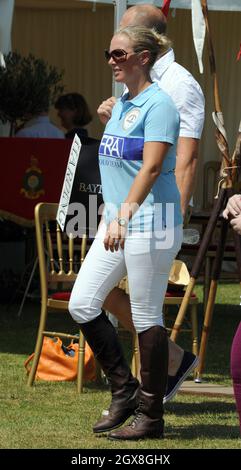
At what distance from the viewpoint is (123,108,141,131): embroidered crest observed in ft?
15.5

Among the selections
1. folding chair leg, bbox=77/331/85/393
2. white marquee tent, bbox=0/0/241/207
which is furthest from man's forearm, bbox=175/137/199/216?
white marquee tent, bbox=0/0/241/207

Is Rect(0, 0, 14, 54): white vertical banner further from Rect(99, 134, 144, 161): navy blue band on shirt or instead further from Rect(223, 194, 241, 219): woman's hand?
Rect(223, 194, 241, 219): woman's hand

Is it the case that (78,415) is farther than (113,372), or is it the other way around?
(78,415)

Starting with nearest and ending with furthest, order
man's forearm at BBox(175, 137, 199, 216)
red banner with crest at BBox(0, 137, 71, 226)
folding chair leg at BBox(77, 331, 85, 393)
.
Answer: man's forearm at BBox(175, 137, 199, 216)
folding chair leg at BBox(77, 331, 85, 393)
red banner with crest at BBox(0, 137, 71, 226)

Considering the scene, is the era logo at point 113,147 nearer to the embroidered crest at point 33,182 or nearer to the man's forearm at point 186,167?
the man's forearm at point 186,167

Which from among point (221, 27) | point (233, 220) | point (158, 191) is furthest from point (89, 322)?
point (221, 27)

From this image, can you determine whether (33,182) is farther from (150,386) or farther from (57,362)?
(150,386)

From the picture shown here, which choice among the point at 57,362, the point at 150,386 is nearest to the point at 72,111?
the point at 57,362

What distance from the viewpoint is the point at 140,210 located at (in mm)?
4723

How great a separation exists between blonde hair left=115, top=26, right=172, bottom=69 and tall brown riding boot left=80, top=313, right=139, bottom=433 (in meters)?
1.15

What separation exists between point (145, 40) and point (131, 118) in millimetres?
348

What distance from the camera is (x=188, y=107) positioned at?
5.45 metres

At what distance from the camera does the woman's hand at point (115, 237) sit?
4.59 m

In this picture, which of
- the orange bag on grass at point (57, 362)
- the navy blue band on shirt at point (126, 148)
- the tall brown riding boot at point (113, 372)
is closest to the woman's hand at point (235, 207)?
the navy blue band on shirt at point (126, 148)
